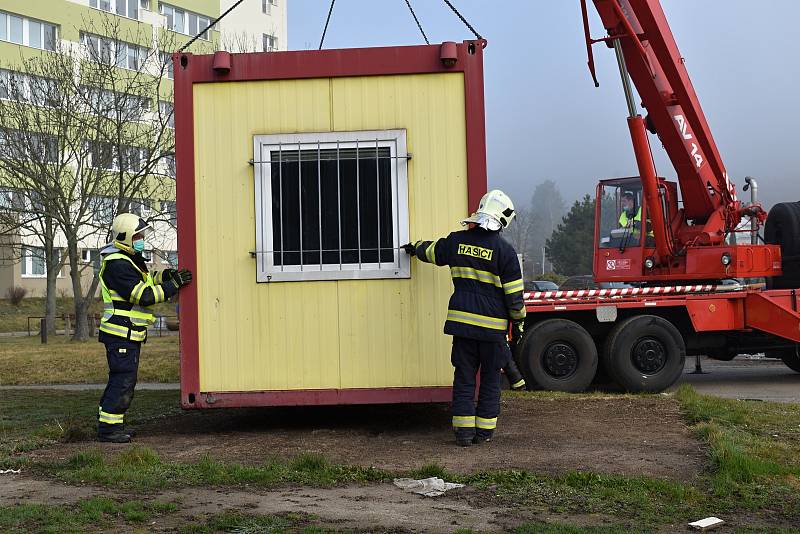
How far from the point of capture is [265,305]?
785cm

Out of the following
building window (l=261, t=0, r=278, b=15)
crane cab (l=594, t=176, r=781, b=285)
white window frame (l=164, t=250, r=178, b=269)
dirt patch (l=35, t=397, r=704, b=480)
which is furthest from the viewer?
building window (l=261, t=0, r=278, b=15)

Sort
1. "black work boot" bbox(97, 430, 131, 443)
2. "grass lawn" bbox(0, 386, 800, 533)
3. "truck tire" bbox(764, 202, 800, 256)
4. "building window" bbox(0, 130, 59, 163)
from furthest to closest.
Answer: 1. "building window" bbox(0, 130, 59, 163)
2. "truck tire" bbox(764, 202, 800, 256)
3. "black work boot" bbox(97, 430, 131, 443)
4. "grass lawn" bbox(0, 386, 800, 533)

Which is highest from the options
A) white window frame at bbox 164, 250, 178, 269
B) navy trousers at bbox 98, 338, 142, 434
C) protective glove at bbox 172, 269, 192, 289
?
white window frame at bbox 164, 250, 178, 269

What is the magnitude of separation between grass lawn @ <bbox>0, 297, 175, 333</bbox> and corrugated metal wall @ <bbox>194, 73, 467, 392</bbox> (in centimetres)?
2839

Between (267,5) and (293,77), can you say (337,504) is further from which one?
(267,5)

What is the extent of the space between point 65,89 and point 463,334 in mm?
21234

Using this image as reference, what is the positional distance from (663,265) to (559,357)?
224 centimetres

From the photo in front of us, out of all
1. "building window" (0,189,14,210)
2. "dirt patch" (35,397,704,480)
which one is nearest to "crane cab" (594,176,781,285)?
"dirt patch" (35,397,704,480)

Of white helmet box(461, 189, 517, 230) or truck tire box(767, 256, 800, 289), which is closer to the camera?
white helmet box(461, 189, 517, 230)

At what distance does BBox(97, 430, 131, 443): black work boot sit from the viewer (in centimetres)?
762

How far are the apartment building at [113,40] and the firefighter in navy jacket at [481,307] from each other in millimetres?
20064

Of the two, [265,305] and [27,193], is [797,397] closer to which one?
[265,305]

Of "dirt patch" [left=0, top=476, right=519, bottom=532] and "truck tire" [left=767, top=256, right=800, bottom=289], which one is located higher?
"truck tire" [left=767, top=256, right=800, bottom=289]

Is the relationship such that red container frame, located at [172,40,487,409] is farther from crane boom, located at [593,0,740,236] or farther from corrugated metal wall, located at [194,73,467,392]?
crane boom, located at [593,0,740,236]
